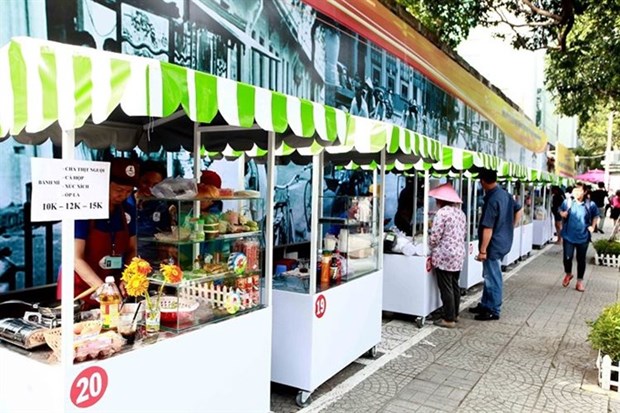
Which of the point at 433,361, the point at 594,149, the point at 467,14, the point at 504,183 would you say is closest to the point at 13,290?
the point at 433,361

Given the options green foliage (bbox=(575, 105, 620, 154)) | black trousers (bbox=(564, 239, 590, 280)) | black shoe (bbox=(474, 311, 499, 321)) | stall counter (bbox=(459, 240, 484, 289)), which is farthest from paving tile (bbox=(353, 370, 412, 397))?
green foliage (bbox=(575, 105, 620, 154))

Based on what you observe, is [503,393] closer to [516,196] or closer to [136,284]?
[136,284]

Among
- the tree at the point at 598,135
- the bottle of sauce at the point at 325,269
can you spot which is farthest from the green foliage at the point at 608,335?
the tree at the point at 598,135

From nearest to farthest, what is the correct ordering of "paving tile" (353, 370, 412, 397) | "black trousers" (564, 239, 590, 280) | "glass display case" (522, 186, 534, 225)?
"paving tile" (353, 370, 412, 397) → "black trousers" (564, 239, 590, 280) → "glass display case" (522, 186, 534, 225)

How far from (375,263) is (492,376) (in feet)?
4.93

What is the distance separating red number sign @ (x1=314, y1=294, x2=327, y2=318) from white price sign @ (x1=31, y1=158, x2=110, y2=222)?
6.50 feet

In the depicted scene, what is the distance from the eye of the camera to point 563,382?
176 inches

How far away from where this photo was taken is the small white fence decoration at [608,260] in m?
11.1

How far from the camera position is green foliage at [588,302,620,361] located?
4281 mm

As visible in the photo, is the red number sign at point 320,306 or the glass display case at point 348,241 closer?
the red number sign at point 320,306

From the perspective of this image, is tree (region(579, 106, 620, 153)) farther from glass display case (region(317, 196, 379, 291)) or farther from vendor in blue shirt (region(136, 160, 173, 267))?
vendor in blue shirt (region(136, 160, 173, 267))

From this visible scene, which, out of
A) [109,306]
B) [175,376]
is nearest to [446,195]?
[175,376]

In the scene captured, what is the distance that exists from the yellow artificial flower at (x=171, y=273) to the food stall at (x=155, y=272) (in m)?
0.04

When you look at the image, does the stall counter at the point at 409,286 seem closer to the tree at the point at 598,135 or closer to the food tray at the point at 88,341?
the food tray at the point at 88,341
